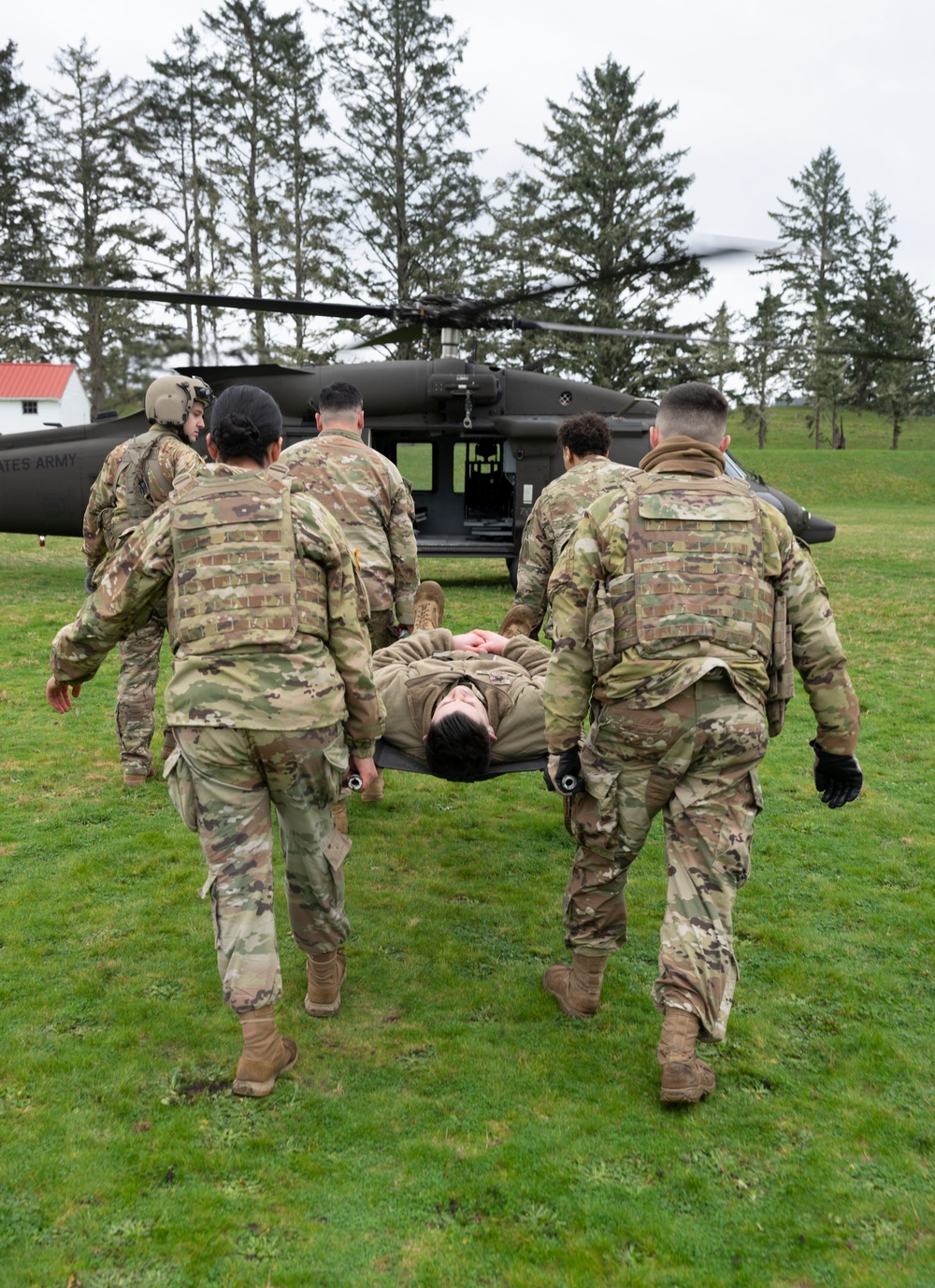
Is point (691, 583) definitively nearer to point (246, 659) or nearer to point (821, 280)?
point (246, 659)

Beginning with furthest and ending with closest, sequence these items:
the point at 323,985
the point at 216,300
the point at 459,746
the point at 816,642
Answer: the point at 216,300 < the point at 459,746 < the point at 323,985 < the point at 816,642

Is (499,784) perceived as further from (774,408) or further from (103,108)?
(774,408)

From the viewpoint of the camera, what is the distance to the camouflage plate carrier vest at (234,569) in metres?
2.94

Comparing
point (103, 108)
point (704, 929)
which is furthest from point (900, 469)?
point (704, 929)

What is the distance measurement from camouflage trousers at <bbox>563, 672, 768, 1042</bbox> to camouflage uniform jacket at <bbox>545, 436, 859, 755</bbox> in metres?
0.07

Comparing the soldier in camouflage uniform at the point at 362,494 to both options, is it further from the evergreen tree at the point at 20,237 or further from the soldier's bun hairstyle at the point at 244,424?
the evergreen tree at the point at 20,237

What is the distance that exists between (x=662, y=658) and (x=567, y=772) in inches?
20.1

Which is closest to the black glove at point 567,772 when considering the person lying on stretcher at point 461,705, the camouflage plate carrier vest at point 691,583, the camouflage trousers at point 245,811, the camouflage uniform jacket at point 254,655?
the camouflage plate carrier vest at point 691,583

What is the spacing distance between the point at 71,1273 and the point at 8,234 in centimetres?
4017

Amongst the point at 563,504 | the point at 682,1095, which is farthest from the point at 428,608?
the point at 682,1095

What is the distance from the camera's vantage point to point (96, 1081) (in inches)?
121

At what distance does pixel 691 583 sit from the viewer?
10.0ft

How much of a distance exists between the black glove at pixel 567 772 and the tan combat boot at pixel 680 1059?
72 cm

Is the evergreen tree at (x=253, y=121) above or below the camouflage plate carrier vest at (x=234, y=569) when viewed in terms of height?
above
